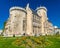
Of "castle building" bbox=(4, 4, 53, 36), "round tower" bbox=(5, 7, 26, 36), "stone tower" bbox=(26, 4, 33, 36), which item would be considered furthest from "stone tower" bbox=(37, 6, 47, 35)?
"round tower" bbox=(5, 7, 26, 36)

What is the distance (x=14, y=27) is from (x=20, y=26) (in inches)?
110

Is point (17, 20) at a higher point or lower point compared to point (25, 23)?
higher

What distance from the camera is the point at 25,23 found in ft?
278

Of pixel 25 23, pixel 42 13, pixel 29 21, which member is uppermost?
pixel 42 13

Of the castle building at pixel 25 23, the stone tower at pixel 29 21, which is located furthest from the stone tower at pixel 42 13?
the stone tower at pixel 29 21

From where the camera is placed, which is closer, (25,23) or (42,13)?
(25,23)

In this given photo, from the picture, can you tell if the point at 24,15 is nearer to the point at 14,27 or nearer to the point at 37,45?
the point at 14,27

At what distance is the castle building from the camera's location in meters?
80.6

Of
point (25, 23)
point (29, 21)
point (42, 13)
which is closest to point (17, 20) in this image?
point (25, 23)

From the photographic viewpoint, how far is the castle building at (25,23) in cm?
8056

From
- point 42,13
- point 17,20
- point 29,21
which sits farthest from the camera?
point 42,13

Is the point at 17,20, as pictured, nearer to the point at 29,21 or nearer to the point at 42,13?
the point at 29,21

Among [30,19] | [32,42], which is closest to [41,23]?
[30,19]

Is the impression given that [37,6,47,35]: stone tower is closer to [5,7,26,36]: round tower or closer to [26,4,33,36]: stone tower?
[26,4,33,36]: stone tower
